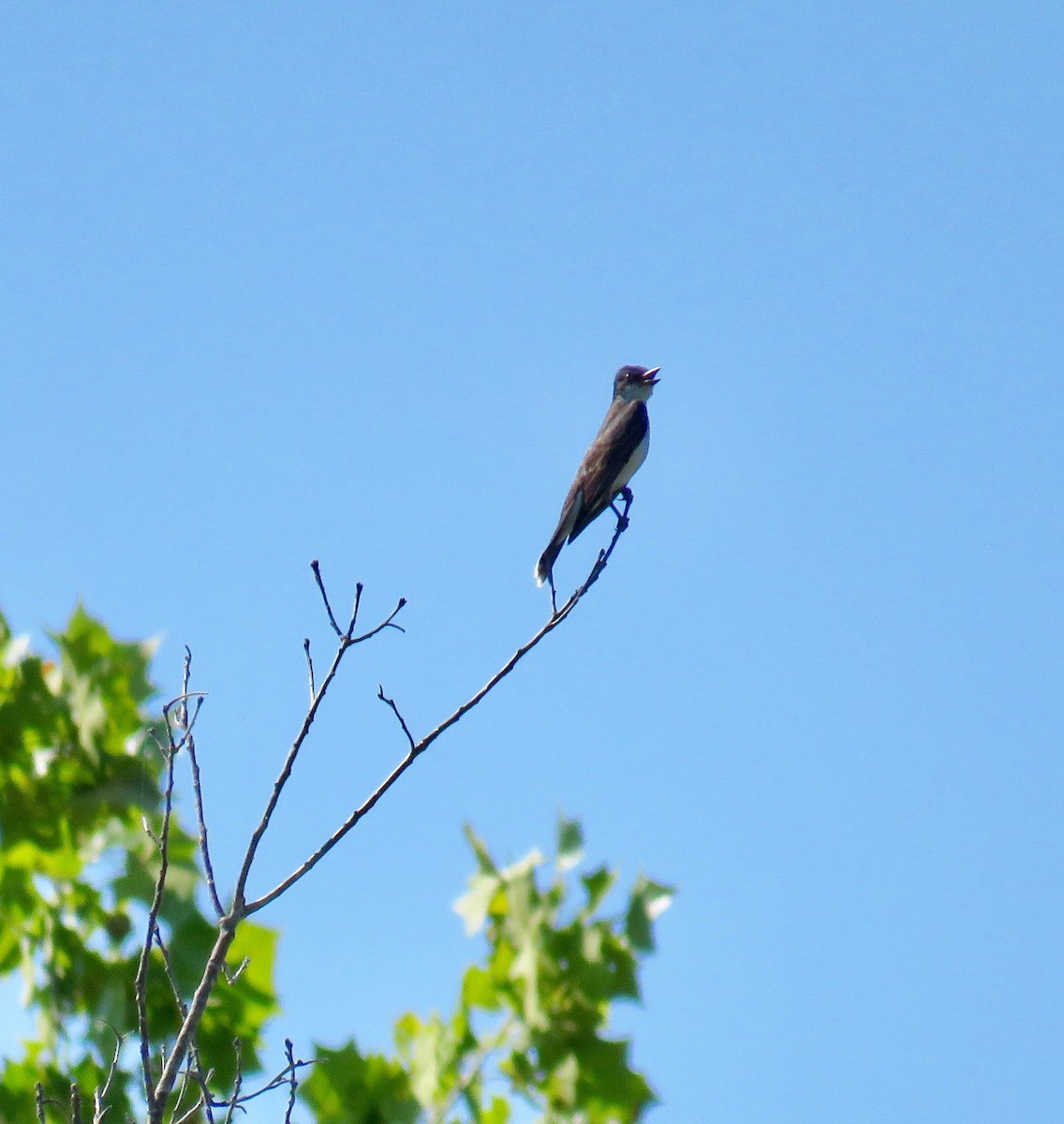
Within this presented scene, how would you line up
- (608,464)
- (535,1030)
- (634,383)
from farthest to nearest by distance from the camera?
1. (634,383)
2. (608,464)
3. (535,1030)

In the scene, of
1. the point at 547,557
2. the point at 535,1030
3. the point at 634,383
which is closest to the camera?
the point at 535,1030

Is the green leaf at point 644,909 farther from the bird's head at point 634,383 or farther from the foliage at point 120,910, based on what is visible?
the bird's head at point 634,383

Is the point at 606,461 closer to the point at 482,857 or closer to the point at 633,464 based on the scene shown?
the point at 633,464

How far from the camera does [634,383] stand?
11.1m

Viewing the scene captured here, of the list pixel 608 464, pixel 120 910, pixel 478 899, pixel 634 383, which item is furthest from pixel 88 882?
pixel 634 383

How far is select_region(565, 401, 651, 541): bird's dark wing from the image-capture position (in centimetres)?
905

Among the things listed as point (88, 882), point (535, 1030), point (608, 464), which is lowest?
point (535, 1030)

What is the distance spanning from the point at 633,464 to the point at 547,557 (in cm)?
152

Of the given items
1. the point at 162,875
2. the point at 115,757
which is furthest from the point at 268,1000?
the point at 115,757

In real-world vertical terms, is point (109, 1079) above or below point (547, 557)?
below

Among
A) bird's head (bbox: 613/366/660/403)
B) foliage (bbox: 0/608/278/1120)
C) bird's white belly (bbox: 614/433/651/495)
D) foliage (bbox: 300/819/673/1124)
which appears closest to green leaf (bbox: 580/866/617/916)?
foliage (bbox: 300/819/673/1124)

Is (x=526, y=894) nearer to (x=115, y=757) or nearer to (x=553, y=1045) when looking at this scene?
(x=553, y=1045)

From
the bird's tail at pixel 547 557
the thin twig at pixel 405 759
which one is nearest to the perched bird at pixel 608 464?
the bird's tail at pixel 547 557

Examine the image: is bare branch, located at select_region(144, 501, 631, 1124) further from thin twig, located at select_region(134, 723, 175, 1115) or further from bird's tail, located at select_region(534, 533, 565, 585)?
bird's tail, located at select_region(534, 533, 565, 585)
